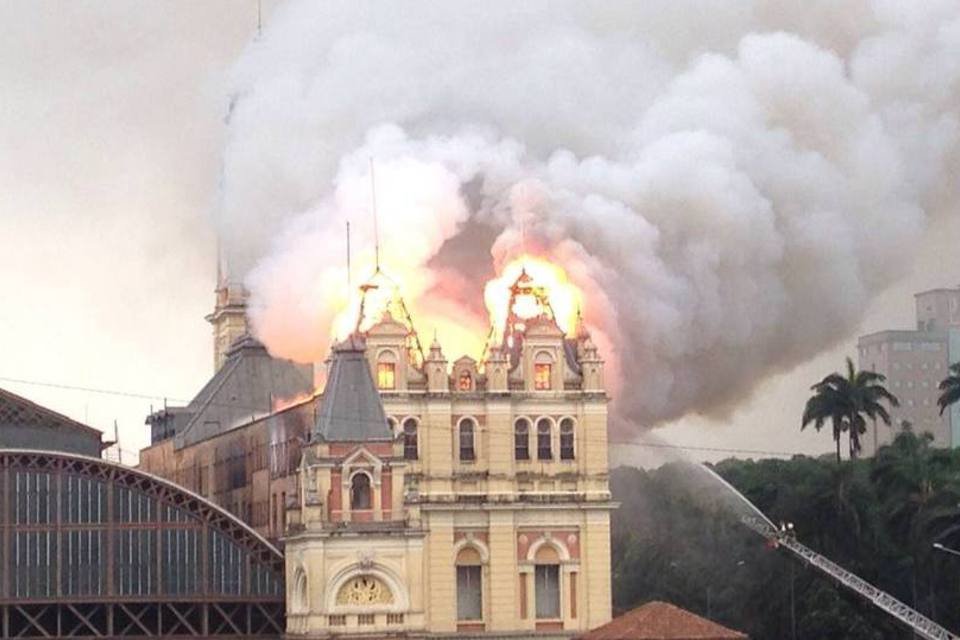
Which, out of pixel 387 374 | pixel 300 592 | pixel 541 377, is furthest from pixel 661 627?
pixel 387 374

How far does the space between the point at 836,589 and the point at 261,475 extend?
32042 millimetres

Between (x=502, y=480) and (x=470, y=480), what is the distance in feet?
4.98

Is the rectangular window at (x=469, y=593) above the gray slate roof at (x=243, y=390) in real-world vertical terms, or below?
below

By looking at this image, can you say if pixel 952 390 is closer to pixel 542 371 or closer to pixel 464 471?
pixel 542 371

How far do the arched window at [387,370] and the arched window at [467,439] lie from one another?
12.7 ft

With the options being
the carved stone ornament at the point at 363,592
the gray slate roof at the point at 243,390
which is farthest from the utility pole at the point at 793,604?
the carved stone ornament at the point at 363,592

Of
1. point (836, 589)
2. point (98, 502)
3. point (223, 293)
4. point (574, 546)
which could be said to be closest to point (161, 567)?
point (98, 502)

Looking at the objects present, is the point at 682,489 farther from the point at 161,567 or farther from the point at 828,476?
the point at 161,567

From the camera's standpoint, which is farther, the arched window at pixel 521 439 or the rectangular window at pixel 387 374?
the arched window at pixel 521 439

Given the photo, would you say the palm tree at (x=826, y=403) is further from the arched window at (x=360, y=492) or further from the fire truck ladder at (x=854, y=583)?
the arched window at (x=360, y=492)

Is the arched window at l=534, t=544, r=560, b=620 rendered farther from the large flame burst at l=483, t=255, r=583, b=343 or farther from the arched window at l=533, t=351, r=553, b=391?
the large flame burst at l=483, t=255, r=583, b=343

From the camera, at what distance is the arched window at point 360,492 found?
117625 millimetres

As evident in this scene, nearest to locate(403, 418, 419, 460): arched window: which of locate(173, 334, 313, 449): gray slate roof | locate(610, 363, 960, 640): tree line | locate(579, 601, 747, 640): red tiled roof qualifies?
locate(579, 601, 747, 640): red tiled roof

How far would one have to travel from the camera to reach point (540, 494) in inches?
4857
